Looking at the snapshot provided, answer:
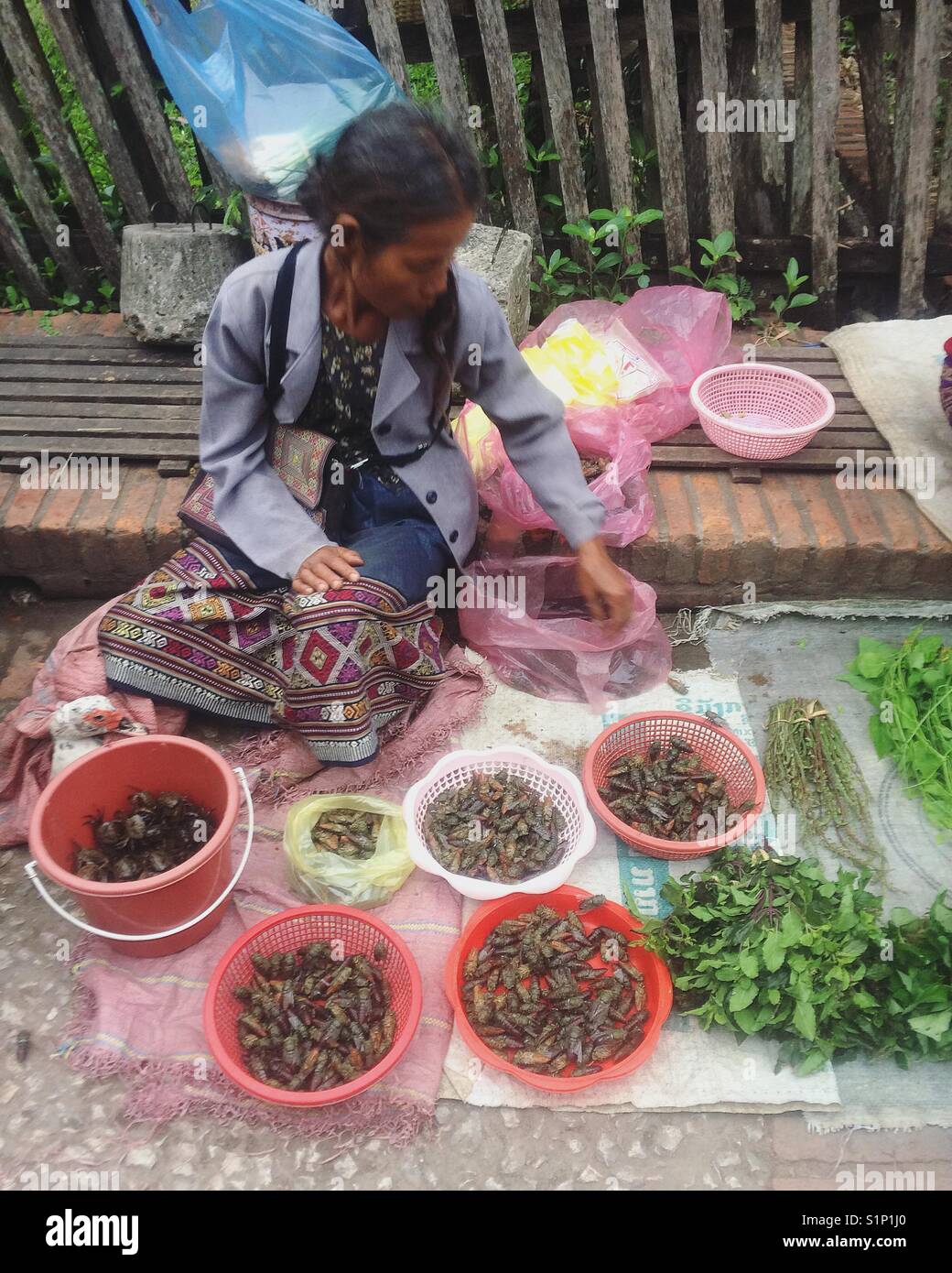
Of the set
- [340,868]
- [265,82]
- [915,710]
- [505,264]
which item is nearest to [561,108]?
[505,264]

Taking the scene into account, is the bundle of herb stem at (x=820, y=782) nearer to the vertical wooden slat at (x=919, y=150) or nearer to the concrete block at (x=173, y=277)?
the vertical wooden slat at (x=919, y=150)

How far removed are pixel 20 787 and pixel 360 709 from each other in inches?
38.1

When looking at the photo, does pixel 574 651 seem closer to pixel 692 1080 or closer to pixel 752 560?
pixel 752 560

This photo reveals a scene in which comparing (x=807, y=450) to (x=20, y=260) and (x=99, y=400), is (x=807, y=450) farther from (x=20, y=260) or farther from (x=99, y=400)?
(x=20, y=260)

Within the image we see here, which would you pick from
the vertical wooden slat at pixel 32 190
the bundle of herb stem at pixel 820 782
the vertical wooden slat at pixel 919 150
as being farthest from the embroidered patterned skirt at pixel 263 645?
the vertical wooden slat at pixel 919 150

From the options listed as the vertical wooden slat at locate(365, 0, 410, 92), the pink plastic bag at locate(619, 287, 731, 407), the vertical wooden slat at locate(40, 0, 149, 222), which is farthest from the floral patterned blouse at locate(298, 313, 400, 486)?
the vertical wooden slat at locate(40, 0, 149, 222)

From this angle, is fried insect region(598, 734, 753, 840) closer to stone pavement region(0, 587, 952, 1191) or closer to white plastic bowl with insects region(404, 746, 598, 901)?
white plastic bowl with insects region(404, 746, 598, 901)

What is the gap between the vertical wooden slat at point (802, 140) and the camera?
360cm

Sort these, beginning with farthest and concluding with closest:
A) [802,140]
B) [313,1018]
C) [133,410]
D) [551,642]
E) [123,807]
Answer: [802,140]
[133,410]
[551,642]
[123,807]
[313,1018]

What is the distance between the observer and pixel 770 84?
11.9 feet

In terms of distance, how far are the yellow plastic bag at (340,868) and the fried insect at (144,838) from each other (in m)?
0.21

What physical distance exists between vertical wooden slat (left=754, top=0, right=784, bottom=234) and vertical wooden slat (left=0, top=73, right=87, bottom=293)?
287cm

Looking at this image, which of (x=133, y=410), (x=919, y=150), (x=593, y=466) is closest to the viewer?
(x=593, y=466)

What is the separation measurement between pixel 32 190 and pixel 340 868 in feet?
10.7
